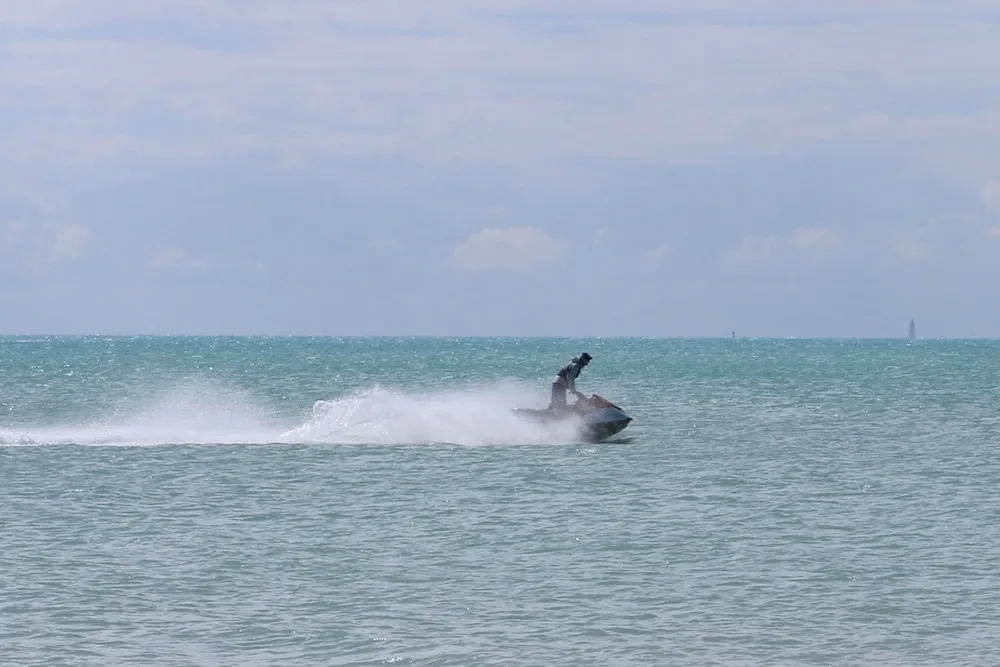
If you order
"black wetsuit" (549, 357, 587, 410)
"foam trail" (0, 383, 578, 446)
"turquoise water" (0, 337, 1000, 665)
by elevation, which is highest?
"black wetsuit" (549, 357, 587, 410)

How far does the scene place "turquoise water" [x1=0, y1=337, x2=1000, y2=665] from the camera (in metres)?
18.5

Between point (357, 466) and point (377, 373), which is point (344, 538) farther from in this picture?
point (377, 373)

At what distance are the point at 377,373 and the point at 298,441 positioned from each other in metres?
67.4

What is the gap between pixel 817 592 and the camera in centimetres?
2105

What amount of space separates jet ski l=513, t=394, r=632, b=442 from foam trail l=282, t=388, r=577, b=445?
0.27 meters

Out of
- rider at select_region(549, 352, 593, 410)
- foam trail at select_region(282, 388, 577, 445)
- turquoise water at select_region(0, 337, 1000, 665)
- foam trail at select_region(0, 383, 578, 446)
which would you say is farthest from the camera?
foam trail at select_region(0, 383, 578, 446)

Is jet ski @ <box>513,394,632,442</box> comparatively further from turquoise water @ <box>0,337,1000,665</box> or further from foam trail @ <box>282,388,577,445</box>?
turquoise water @ <box>0,337,1000,665</box>

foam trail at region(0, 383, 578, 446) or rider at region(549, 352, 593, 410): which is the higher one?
rider at region(549, 352, 593, 410)

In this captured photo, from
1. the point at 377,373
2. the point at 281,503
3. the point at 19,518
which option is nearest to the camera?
the point at 19,518

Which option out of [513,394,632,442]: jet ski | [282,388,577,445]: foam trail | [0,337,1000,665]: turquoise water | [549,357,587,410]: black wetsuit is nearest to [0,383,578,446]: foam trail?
[282,388,577,445]: foam trail

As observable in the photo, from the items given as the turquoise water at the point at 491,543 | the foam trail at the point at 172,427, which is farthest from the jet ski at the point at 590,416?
the foam trail at the point at 172,427

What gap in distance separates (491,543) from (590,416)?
1606 centimetres

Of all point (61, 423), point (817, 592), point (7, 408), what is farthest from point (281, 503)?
point (7, 408)

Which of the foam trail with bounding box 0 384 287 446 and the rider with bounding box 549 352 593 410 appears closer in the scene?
the rider with bounding box 549 352 593 410
